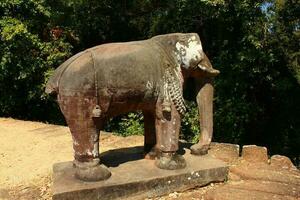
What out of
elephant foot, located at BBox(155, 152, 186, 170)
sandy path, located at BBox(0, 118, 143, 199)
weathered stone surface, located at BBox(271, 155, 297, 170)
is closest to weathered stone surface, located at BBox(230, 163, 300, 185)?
weathered stone surface, located at BBox(271, 155, 297, 170)

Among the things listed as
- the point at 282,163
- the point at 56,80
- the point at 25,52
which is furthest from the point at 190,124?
the point at 56,80

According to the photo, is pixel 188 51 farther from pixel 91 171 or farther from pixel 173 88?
pixel 91 171

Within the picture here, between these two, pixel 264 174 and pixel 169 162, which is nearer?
pixel 169 162

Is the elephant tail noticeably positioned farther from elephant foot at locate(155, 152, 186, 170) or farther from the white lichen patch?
elephant foot at locate(155, 152, 186, 170)

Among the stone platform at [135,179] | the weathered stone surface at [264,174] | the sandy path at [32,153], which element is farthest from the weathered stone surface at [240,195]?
the sandy path at [32,153]

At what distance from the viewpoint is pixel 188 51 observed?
4020 mm

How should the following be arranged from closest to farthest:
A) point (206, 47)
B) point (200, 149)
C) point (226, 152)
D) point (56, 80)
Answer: point (56, 80) → point (200, 149) → point (226, 152) → point (206, 47)

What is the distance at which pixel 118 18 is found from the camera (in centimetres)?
944

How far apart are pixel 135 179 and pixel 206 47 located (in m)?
5.59

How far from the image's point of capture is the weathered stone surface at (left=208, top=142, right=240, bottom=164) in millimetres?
4930

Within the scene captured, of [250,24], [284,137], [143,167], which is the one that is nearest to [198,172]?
[143,167]

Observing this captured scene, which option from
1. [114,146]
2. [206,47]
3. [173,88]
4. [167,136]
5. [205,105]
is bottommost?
[114,146]

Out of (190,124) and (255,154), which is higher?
(255,154)

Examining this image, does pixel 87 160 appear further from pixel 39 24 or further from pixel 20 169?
pixel 39 24
